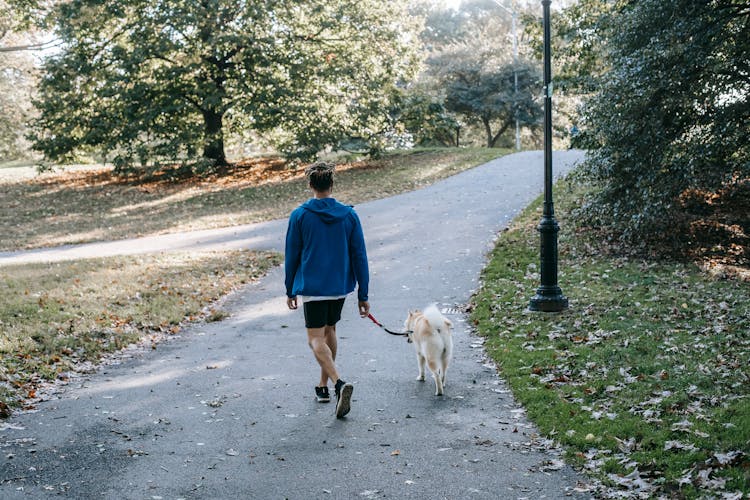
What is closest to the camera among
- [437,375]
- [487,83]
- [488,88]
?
[437,375]

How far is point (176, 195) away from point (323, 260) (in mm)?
23793

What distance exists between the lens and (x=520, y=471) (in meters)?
5.24

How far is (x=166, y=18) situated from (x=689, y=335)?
79.8 feet

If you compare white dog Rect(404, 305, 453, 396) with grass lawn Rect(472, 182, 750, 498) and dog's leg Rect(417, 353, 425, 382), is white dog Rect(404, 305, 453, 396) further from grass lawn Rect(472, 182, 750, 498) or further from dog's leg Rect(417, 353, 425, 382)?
grass lawn Rect(472, 182, 750, 498)

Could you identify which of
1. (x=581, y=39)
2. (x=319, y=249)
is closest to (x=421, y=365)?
(x=319, y=249)

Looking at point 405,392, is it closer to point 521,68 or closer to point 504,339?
point 504,339

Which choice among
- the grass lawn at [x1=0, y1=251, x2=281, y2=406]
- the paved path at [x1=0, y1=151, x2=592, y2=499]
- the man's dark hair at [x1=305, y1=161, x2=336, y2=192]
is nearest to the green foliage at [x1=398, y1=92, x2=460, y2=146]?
the grass lawn at [x1=0, y1=251, x2=281, y2=406]

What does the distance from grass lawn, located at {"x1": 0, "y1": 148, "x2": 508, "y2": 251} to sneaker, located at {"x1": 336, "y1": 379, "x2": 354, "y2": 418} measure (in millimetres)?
15855

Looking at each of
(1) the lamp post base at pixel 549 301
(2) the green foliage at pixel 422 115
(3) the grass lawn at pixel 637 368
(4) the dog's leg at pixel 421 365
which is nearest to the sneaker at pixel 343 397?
(4) the dog's leg at pixel 421 365

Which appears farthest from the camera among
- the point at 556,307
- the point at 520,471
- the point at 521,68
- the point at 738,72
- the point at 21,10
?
the point at 521,68

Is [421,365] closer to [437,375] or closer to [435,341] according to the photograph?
[437,375]

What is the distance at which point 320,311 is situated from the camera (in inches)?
253

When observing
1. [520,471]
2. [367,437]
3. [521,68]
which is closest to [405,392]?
[367,437]

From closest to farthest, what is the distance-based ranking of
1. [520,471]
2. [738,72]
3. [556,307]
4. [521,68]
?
[520,471] < [556,307] < [738,72] < [521,68]
